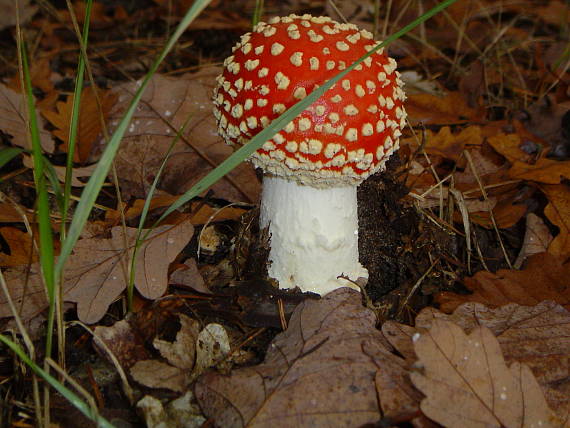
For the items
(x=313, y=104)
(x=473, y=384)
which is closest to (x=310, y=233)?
(x=313, y=104)

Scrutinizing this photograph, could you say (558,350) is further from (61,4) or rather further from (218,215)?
(61,4)

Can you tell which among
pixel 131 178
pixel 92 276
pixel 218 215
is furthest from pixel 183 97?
pixel 92 276

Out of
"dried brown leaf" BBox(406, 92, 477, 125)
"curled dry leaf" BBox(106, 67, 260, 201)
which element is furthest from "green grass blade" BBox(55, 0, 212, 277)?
"dried brown leaf" BBox(406, 92, 477, 125)

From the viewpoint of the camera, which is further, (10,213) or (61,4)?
(61,4)

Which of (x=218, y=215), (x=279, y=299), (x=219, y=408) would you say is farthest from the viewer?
(x=218, y=215)

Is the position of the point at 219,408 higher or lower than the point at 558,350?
lower

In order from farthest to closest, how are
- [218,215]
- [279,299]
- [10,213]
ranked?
[218,215] < [10,213] < [279,299]
